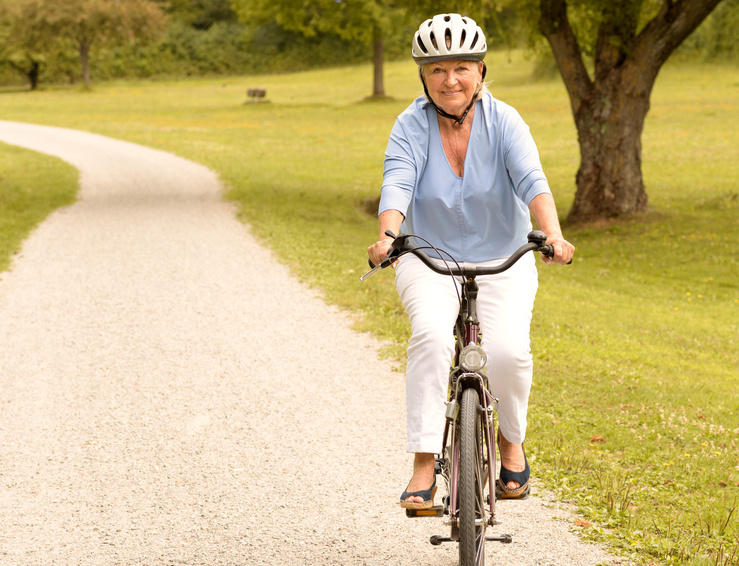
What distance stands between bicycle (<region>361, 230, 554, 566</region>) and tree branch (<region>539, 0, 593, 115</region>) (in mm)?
12899

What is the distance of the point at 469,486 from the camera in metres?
3.19

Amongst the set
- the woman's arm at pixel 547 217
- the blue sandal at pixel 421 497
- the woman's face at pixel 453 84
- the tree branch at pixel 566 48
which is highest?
the tree branch at pixel 566 48

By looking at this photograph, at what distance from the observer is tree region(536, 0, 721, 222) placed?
1466 centimetres

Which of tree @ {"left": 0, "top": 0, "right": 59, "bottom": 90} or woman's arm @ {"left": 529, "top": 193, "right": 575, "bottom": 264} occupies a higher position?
tree @ {"left": 0, "top": 0, "right": 59, "bottom": 90}

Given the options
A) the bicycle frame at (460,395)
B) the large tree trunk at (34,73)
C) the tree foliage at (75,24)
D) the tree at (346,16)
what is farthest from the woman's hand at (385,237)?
the large tree trunk at (34,73)

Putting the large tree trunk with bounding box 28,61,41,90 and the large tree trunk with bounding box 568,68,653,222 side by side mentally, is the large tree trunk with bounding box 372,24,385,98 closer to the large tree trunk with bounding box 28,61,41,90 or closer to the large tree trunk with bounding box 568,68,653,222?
the large tree trunk with bounding box 568,68,653,222

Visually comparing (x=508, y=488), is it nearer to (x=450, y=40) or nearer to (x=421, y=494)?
(x=421, y=494)

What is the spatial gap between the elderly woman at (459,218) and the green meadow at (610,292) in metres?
1.07

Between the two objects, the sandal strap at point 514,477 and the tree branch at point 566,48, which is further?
the tree branch at point 566,48

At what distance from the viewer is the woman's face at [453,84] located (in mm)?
3654

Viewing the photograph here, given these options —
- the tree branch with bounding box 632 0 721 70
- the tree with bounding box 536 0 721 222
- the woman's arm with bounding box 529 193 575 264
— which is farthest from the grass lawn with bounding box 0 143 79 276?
the tree branch with bounding box 632 0 721 70

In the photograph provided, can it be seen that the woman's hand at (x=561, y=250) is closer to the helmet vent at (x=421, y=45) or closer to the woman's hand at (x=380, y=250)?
the woman's hand at (x=380, y=250)

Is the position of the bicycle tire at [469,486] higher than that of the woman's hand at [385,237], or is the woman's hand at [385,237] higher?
the woman's hand at [385,237]

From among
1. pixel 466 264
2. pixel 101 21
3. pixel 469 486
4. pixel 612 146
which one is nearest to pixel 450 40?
pixel 466 264
